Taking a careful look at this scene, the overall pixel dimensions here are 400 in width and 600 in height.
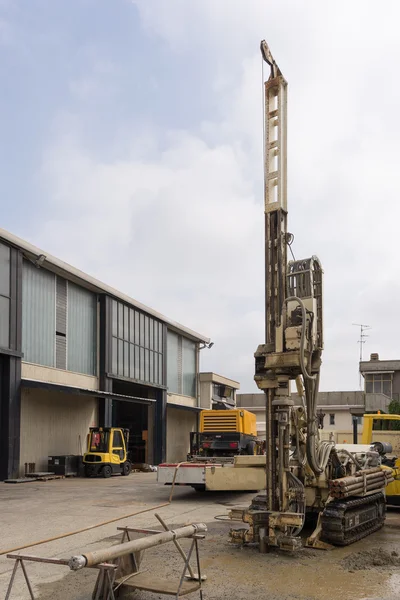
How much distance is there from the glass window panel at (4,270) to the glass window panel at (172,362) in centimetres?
1744

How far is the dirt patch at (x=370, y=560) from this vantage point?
961 cm

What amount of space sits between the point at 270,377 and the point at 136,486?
14.1 metres

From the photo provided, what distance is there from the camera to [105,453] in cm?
2888

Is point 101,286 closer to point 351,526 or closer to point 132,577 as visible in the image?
point 351,526

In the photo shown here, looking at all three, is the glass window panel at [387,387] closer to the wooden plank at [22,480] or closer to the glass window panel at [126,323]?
the glass window panel at [126,323]

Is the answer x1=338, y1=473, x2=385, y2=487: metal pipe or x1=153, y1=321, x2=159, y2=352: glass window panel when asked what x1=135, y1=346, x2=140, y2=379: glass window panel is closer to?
x1=153, y1=321, x2=159, y2=352: glass window panel

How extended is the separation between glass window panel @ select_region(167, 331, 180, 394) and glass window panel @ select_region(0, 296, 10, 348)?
56.6 ft

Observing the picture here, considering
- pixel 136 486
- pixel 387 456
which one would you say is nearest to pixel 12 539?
pixel 387 456

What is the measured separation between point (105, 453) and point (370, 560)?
66.2ft

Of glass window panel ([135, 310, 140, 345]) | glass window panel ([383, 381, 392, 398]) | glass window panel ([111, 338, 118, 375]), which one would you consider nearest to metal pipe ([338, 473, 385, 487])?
glass window panel ([111, 338, 118, 375])

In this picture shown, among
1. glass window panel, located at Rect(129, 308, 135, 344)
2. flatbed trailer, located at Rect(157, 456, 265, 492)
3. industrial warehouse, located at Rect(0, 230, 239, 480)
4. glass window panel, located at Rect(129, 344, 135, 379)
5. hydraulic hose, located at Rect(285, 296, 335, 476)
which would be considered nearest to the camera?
hydraulic hose, located at Rect(285, 296, 335, 476)

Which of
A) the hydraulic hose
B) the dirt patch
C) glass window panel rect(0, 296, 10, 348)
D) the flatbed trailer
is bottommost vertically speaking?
the dirt patch

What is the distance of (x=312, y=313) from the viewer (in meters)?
11.1

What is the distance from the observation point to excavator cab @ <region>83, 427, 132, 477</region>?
2855 centimetres
